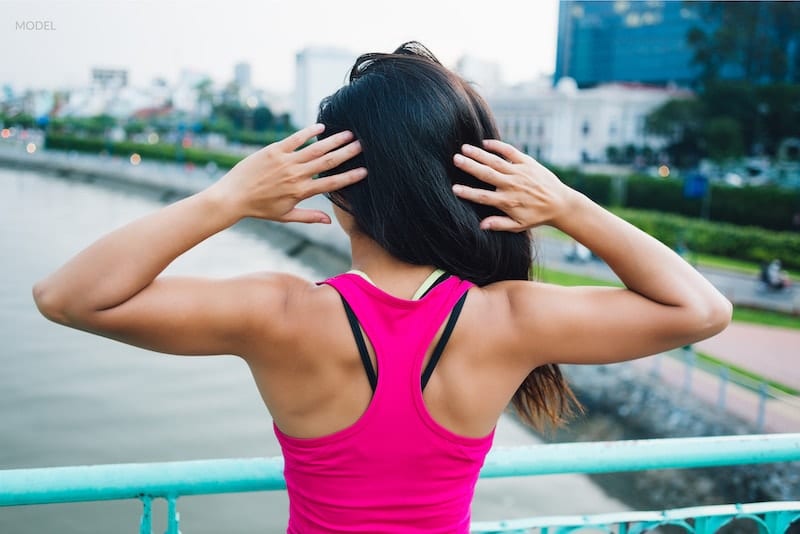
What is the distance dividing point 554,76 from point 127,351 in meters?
65.3

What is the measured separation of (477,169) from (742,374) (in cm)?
1036

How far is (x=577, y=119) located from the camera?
53.0 m

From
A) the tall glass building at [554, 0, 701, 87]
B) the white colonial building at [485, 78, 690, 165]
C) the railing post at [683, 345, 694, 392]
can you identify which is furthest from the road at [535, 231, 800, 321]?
the tall glass building at [554, 0, 701, 87]

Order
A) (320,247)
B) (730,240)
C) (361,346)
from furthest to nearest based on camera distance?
(320,247)
(730,240)
(361,346)

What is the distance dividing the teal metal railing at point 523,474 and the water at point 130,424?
7128 millimetres

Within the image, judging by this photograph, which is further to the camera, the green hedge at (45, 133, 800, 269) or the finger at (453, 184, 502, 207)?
the green hedge at (45, 133, 800, 269)

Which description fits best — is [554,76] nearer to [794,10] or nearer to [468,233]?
[794,10]

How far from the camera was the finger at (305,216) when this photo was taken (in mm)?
1016

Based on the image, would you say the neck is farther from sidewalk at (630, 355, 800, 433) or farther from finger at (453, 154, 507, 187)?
sidewalk at (630, 355, 800, 433)

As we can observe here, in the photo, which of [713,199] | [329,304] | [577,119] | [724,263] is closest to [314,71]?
[577,119]

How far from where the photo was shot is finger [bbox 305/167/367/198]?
97cm

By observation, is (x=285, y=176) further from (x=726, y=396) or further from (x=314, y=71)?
(x=314, y=71)

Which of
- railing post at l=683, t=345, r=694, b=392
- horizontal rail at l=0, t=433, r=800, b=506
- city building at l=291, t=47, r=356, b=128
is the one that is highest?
horizontal rail at l=0, t=433, r=800, b=506

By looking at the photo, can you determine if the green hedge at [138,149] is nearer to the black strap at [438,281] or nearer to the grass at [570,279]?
the grass at [570,279]
